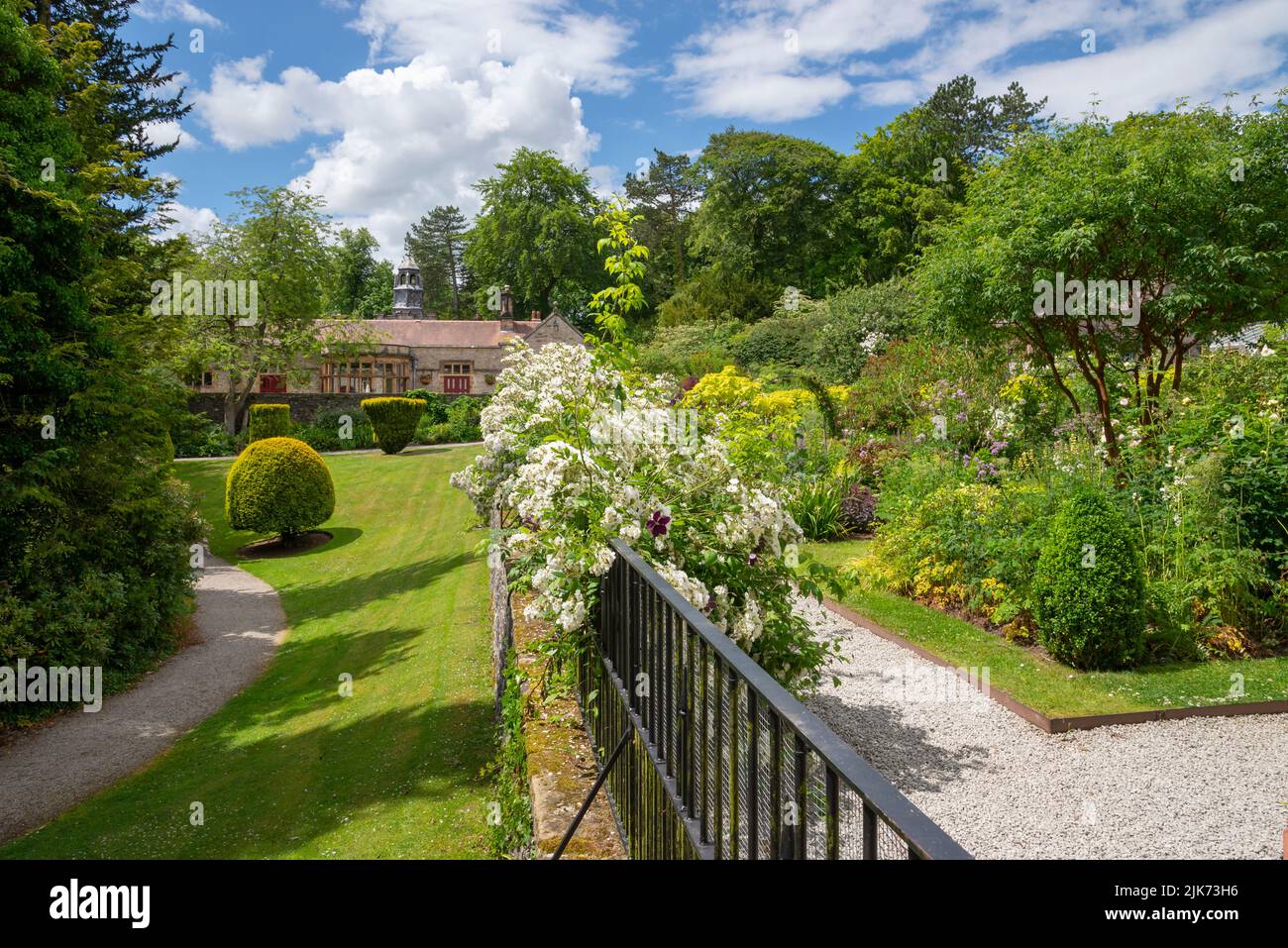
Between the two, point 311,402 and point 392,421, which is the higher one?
point 311,402

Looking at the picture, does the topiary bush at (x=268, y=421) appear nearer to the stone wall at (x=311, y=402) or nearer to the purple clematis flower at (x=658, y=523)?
the stone wall at (x=311, y=402)

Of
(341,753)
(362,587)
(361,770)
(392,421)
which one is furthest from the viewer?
(392,421)

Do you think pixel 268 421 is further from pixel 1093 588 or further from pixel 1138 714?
pixel 1138 714

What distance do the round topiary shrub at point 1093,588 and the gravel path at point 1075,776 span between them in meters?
0.86

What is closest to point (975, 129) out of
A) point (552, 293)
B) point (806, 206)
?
point (806, 206)

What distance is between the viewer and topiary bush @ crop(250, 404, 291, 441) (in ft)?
88.0

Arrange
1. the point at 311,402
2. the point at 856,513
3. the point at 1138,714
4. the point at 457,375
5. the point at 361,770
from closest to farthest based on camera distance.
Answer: the point at 1138,714
the point at 361,770
the point at 856,513
the point at 311,402
the point at 457,375

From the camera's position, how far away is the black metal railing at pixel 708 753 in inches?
50.1

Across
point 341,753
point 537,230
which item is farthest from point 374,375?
point 341,753

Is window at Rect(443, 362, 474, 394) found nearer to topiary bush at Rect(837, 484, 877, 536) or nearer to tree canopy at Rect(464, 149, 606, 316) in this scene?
tree canopy at Rect(464, 149, 606, 316)

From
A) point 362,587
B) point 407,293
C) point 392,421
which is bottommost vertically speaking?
point 362,587

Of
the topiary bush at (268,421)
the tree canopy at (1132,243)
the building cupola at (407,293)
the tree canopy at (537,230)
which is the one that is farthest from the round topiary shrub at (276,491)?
the building cupola at (407,293)

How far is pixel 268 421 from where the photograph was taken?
1062 inches

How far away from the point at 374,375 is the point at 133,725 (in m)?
37.7
